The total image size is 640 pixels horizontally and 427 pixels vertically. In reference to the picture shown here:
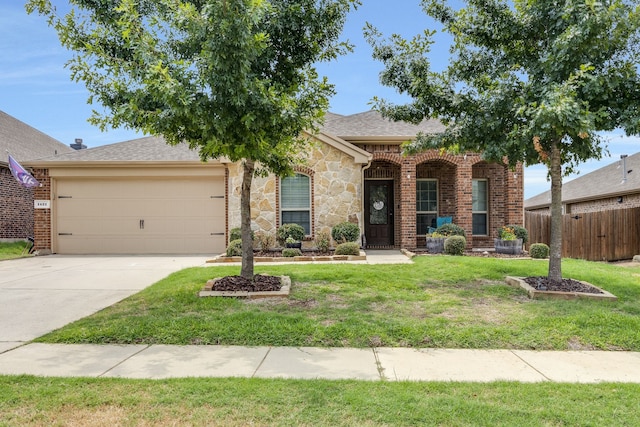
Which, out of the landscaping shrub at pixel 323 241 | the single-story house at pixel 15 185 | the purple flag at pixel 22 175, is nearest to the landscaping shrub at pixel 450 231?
the landscaping shrub at pixel 323 241

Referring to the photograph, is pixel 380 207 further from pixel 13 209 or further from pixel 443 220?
pixel 13 209

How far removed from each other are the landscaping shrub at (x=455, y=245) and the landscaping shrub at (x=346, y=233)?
2.49 meters

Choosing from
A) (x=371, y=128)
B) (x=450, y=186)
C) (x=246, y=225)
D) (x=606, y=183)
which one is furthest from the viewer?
(x=606, y=183)

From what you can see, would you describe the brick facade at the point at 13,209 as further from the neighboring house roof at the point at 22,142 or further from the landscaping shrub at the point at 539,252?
the landscaping shrub at the point at 539,252

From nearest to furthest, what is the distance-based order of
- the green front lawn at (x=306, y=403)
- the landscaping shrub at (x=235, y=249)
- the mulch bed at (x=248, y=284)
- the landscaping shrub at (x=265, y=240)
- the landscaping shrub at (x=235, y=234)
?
the green front lawn at (x=306, y=403) → the mulch bed at (x=248, y=284) → the landscaping shrub at (x=235, y=249) → the landscaping shrub at (x=235, y=234) → the landscaping shrub at (x=265, y=240)

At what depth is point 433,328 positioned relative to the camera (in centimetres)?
516

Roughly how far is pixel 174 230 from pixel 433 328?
10.5 m

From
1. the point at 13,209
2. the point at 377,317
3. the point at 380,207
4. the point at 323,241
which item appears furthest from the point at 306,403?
the point at 13,209

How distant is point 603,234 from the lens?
1539 cm

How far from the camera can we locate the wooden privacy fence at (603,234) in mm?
15164

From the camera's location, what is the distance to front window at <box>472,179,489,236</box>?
565 inches

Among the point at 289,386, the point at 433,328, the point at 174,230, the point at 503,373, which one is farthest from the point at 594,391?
the point at 174,230

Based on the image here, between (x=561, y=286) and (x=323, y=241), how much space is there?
640cm

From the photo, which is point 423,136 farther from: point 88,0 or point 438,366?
point 88,0
